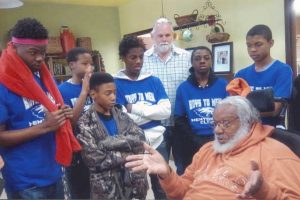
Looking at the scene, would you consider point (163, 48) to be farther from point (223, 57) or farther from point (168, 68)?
point (223, 57)

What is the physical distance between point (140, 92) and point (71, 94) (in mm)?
444

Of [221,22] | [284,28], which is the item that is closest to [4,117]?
[284,28]

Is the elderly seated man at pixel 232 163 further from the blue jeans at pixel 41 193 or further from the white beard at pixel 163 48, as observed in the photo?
the white beard at pixel 163 48

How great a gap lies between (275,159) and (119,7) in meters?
5.74

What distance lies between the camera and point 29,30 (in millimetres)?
1484

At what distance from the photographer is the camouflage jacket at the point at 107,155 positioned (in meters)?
1.75

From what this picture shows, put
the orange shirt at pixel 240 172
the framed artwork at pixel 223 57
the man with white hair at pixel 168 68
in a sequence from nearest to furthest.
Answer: the orange shirt at pixel 240 172 < the man with white hair at pixel 168 68 < the framed artwork at pixel 223 57

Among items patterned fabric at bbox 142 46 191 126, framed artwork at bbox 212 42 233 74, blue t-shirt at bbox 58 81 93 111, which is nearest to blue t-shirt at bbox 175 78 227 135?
patterned fabric at bbox 142 46 191 126

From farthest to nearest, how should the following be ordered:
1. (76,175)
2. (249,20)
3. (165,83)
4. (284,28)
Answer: (249,20) < (284,28) < (165,83) < (76,175)

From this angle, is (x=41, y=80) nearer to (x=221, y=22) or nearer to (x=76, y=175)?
(x=76, y=175)

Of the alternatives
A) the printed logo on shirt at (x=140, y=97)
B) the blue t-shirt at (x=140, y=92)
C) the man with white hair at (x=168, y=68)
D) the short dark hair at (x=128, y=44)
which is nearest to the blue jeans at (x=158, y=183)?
the man with white hair at (x=168, y=68)

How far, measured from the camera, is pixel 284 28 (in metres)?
3.67

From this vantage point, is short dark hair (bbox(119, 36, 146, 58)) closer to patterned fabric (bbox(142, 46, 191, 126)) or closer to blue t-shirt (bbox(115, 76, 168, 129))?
blue t-shirt (bbox(115, 76, 168, 129))

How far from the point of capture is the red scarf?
143cm
